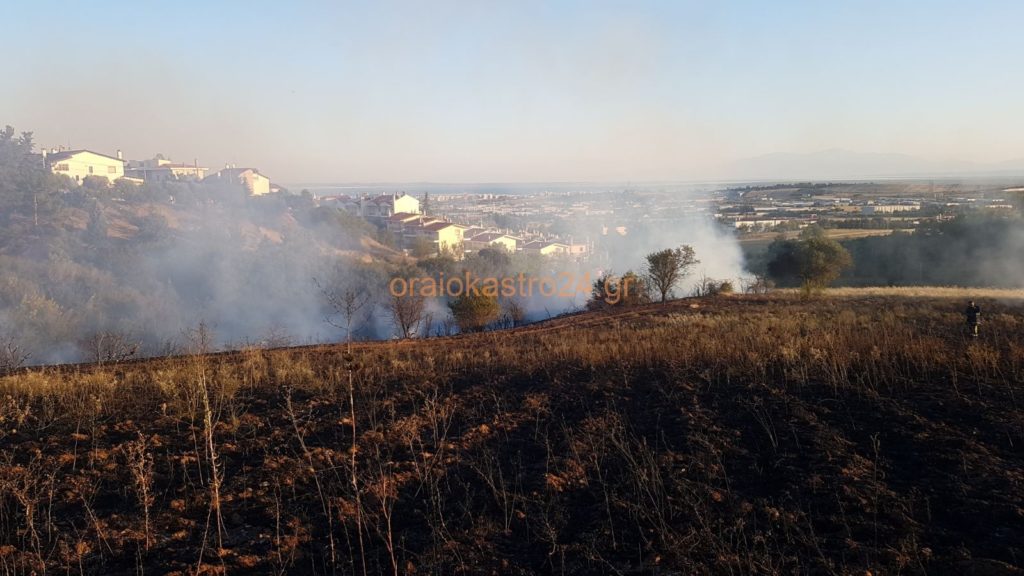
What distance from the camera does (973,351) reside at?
6750 millimetres

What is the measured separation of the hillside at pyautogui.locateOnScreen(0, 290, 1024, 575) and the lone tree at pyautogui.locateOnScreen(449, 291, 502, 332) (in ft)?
40.6

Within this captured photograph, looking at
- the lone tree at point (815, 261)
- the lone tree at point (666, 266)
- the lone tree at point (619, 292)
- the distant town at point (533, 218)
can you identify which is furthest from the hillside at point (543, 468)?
the distant town at point (533, 218)

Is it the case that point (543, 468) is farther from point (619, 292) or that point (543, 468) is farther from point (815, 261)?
point (815, 261)

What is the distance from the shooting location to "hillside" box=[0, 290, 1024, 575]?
3.57m

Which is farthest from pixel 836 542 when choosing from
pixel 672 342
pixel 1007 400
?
pixel 672 342

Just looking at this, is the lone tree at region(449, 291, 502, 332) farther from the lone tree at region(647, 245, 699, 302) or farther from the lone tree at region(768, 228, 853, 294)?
the lone tree at region(768, 228, 853, 294)

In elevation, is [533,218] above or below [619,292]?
above

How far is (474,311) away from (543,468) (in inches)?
612

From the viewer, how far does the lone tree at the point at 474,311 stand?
20172 mm

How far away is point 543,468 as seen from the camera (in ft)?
15.3

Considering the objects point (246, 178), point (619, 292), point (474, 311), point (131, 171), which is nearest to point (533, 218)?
point (246, 178)

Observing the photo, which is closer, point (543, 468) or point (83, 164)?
point (543, 468)

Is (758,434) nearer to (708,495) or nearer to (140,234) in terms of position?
(708,495)

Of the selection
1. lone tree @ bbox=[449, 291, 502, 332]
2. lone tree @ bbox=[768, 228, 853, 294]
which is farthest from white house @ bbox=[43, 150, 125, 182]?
lone tree @ bbox=[768, 228, 853, 294]
